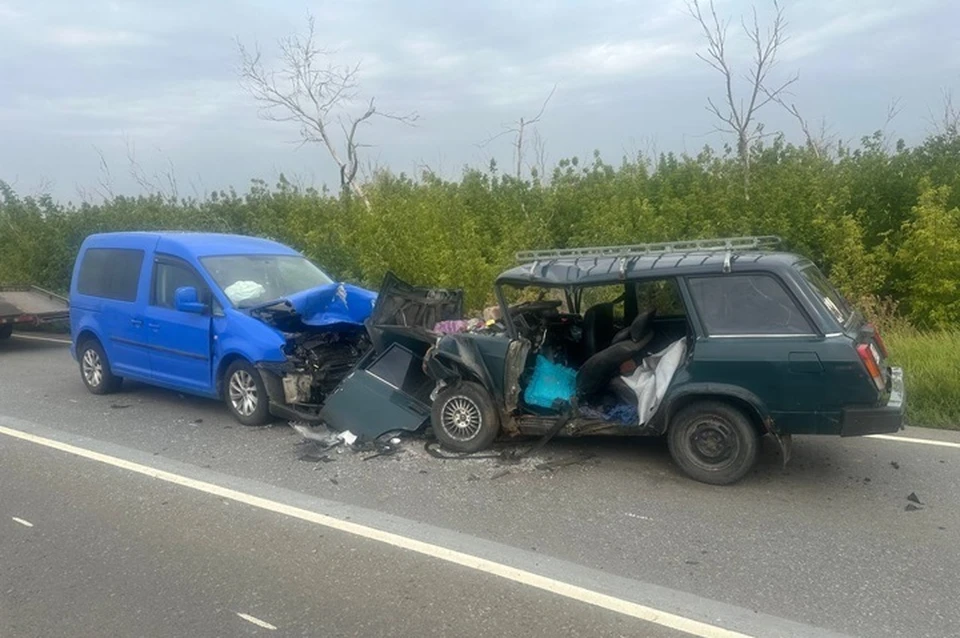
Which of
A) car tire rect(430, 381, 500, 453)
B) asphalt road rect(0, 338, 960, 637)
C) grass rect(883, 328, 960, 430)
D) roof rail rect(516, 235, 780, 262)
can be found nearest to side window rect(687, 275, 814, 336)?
roof rail rect(516, 235, 780, 262)

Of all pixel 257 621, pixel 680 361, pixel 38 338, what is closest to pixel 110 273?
pixel 257 621

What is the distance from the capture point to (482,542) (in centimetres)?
479

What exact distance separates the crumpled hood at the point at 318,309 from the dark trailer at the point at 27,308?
735cm

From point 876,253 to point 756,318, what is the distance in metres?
7.51

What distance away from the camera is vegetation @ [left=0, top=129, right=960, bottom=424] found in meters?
10.9

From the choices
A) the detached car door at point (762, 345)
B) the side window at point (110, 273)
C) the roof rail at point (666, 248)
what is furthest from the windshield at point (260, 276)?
the detached car door at point (762, 345)

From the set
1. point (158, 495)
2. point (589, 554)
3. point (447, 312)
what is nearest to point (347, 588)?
point (589, 554)

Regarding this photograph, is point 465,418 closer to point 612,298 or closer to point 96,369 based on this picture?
point 612,298

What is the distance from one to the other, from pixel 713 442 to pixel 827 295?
135 centimetres

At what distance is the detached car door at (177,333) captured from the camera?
7.84m

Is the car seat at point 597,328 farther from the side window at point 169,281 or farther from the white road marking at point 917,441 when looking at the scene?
the side window at point 169,281

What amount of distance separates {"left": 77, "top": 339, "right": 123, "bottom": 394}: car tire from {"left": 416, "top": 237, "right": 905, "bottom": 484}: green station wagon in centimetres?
434

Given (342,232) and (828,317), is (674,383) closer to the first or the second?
(828,317)

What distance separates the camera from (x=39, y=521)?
5195 mm
